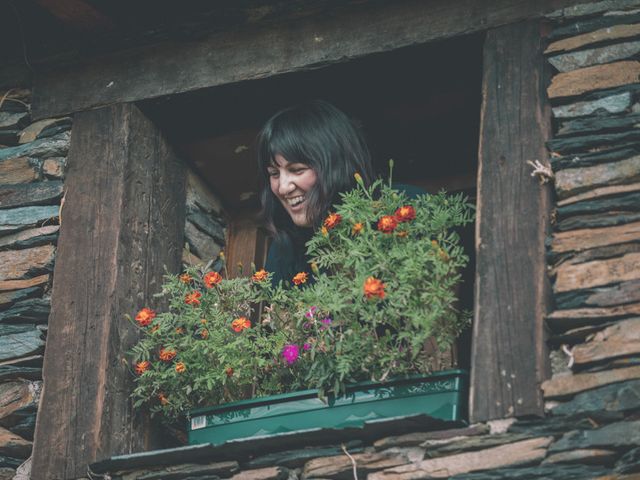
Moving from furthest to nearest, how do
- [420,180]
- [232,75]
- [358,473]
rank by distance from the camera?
[420,180] → [232,75] → [358,473]

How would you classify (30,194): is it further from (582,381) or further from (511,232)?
(582,381)

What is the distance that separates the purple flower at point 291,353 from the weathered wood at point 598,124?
3.39 feet

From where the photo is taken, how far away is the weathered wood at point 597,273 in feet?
11.0

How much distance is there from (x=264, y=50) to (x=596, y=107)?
1.22m

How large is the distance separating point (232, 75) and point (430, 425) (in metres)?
1.55

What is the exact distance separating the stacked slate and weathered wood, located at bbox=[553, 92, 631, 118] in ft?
5.86

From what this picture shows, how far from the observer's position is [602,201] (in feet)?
11.4

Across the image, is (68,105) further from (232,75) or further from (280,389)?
(280,389)

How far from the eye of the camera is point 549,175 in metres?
3.57

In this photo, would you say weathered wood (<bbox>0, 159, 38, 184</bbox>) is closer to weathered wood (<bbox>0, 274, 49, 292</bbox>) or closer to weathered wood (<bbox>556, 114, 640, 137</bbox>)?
weathered wood (<bbox>0, 274, 49, 292</bbox>)

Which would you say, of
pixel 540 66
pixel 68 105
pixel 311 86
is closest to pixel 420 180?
pixel 311 86

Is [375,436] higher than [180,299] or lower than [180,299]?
lower

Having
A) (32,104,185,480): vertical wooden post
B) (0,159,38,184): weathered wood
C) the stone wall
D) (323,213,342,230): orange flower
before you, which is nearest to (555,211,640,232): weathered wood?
the stone wall

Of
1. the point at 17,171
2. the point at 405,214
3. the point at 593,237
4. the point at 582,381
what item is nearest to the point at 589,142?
the point at 593,237
